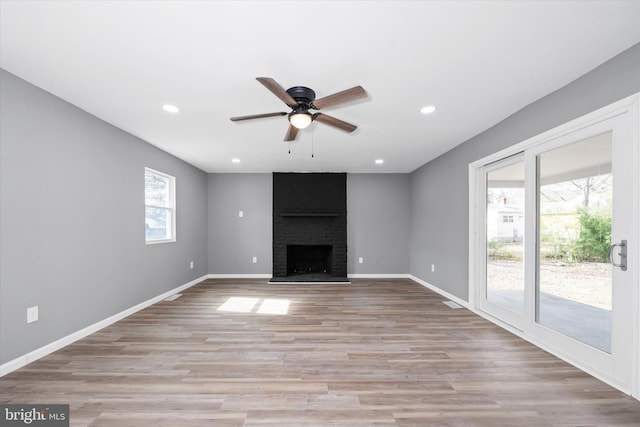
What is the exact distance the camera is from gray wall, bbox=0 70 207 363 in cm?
215

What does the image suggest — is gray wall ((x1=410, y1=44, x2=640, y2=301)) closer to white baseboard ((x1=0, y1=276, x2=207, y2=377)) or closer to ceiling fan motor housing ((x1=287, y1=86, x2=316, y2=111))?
ceiling fan motor housing ((x1=287, y1=86, x2=316, y2=111))

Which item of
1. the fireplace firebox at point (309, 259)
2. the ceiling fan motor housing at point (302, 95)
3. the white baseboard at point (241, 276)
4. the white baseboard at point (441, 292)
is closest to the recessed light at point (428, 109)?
the ceiling fan motor housing at point (302, 95)

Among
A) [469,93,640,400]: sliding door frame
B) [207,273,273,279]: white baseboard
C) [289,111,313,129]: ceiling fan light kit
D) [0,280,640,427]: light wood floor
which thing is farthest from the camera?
[207,273,273,279]: white baseboard

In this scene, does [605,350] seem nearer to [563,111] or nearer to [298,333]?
[563,111]

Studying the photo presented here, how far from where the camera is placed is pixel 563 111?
2336 millimetres

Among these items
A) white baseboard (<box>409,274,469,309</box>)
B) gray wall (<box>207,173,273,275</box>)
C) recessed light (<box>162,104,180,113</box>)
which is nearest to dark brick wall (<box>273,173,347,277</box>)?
gray wall (<box>207,173,273,275</box>)

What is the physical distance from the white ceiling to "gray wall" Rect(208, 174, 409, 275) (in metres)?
2.97

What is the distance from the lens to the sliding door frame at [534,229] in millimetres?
1801

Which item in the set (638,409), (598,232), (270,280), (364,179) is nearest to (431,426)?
(638,409)

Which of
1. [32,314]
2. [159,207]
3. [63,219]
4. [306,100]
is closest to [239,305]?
[159,207]

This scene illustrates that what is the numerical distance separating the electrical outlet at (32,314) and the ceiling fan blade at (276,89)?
266 cm

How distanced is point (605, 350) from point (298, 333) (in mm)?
2543

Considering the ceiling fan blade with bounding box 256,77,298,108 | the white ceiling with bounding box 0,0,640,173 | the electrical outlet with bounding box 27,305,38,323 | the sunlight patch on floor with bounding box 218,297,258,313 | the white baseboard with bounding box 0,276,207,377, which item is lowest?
the sunlight patch on floor with bounding box 218,297,258,313

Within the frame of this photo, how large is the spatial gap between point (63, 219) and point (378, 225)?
5.11 meters
